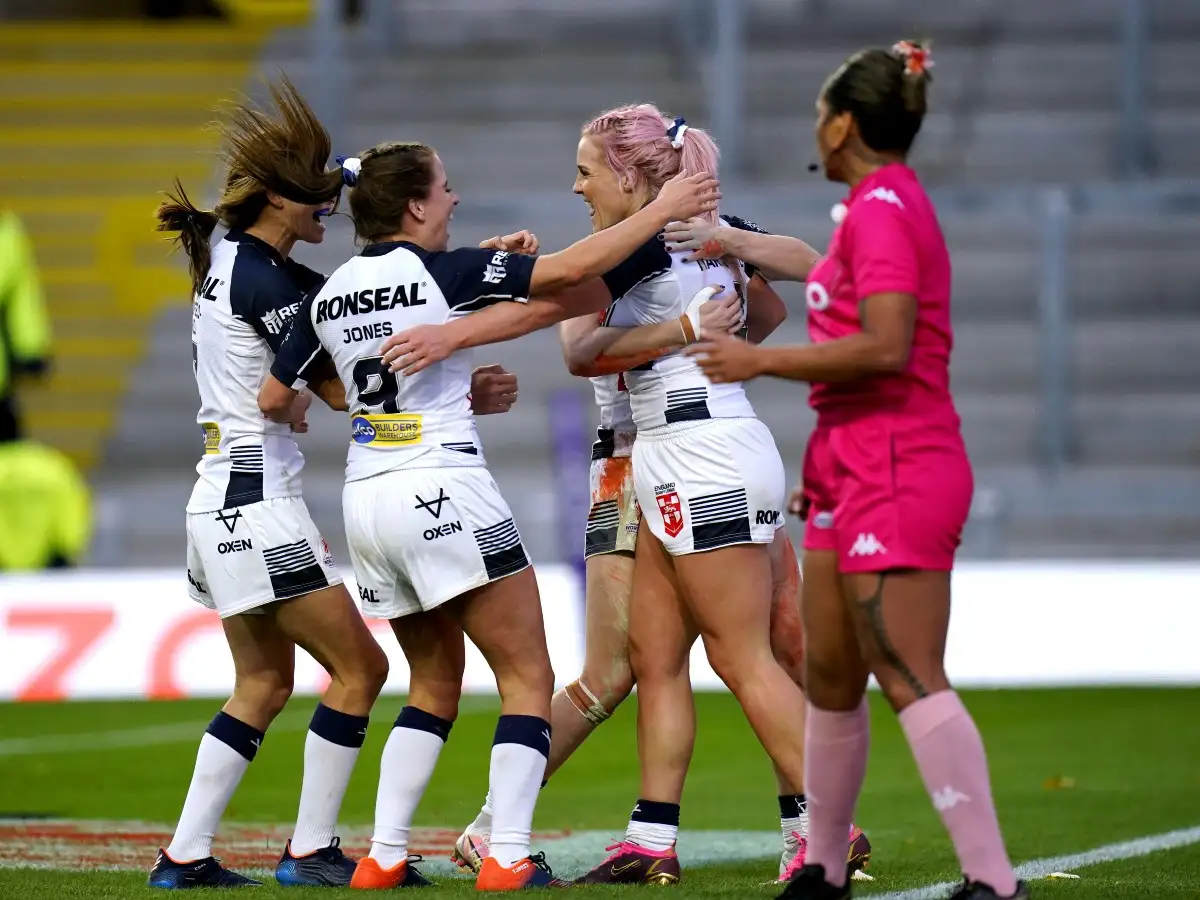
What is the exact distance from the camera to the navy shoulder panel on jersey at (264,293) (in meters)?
5.13

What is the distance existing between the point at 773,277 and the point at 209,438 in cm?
165

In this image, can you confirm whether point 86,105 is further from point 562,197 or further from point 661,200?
point 661,200

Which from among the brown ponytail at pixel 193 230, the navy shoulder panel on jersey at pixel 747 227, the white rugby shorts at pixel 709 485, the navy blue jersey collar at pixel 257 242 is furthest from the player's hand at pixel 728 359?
the brown ponytail at pixel 193 230

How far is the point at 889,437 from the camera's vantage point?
4.18 m

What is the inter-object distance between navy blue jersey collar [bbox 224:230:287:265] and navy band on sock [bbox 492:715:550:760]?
55.9 inches

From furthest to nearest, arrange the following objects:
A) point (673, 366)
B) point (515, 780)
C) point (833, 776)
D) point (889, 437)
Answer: point (673, 366) → point (515, 780) → point (833, 776) → point (889, 437)

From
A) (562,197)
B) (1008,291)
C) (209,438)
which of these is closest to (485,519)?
(209,438)

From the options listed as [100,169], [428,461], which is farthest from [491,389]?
[100,169]

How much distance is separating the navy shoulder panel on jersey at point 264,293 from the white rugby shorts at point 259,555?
455mm

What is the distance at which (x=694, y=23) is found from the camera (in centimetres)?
1803

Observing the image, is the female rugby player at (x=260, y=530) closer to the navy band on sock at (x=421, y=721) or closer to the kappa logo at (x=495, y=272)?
the navy band on sock at (x=421, y=721)

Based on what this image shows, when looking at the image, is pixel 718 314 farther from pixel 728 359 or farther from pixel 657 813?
pixel 657 813

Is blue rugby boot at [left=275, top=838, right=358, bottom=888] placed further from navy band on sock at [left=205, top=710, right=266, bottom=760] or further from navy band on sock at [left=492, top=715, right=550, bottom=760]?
navy band on sock at [left=492, top=715, right=550, bottom=760]

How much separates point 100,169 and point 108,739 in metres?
9.36
